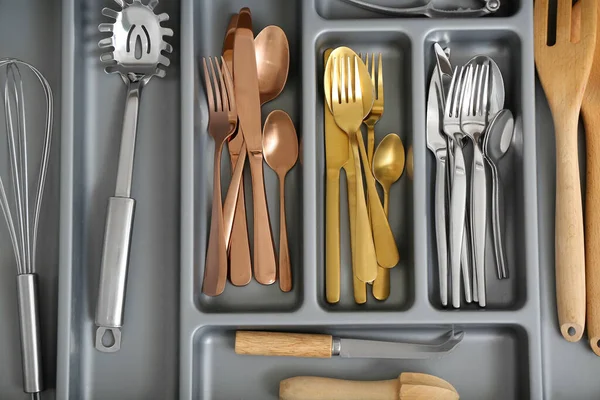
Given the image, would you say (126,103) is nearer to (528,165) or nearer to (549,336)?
(528,165)

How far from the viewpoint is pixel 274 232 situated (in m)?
0.99

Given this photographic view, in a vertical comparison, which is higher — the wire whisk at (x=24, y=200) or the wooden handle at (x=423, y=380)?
the wire whisk at (x=24, y=200)

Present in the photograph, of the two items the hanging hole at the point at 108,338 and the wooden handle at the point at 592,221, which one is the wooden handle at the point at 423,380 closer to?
the wooden handle at the point at 592,221

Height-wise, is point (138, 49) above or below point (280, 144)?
above

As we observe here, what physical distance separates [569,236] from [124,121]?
2.13 feet

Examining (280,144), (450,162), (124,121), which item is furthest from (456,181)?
(124,121)

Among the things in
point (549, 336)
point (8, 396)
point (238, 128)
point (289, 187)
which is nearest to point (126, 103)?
point (238, 128)

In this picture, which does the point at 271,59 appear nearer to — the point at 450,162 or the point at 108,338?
the point at 450,162

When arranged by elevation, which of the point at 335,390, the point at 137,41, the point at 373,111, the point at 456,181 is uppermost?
the point at 137,41

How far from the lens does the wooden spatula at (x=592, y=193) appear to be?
929 millimetres

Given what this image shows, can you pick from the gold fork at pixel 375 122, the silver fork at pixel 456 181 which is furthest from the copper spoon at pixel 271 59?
the silver fork at pixel 456 181

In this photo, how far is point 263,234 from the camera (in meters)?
0.96

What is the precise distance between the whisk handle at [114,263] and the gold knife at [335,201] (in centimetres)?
28

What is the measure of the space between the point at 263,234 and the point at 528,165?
383mm
